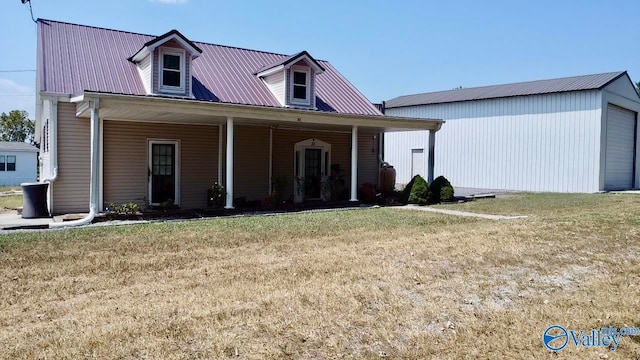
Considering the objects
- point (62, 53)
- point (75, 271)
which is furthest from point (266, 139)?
point (75, 271)

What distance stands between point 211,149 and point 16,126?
55934mm

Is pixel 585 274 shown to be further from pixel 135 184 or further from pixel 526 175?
pixel 526 175

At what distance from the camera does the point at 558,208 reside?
14.3 m

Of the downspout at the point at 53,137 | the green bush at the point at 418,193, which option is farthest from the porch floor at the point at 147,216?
the green bush at the point at 418,193

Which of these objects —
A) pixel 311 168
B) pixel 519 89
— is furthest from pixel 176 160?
pixel 519 89

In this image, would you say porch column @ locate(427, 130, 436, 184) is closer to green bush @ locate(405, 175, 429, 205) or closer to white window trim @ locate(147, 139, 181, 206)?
green bush @ locate(405, 175, 429, 205)

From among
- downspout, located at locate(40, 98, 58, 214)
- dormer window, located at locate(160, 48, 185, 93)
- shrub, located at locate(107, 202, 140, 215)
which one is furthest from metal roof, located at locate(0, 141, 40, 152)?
shrub, located at locate(107, 202, 140, 215)

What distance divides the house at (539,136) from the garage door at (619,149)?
0.16ft

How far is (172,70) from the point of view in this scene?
14445mm

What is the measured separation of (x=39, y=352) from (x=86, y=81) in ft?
38.1

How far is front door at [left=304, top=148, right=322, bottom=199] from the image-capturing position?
17547 mm

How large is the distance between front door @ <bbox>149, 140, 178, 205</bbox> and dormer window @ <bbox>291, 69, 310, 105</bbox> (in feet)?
15.0

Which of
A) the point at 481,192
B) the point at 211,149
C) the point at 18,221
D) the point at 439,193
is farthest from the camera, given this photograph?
the point at 481,192

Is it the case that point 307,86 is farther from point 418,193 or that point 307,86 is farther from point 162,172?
point 162,172
